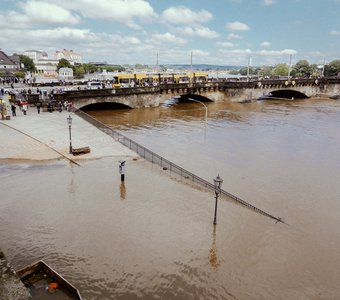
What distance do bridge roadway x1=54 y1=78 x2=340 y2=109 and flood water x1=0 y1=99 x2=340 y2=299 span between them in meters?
24.3

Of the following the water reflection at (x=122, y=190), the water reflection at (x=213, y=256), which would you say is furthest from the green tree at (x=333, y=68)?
the water reflection at (x=213, y=256)

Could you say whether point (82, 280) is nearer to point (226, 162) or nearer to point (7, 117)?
point (226, 162)

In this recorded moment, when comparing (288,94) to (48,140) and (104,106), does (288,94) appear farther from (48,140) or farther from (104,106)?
(48,140)

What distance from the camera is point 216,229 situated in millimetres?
14852

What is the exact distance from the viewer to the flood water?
11477mm

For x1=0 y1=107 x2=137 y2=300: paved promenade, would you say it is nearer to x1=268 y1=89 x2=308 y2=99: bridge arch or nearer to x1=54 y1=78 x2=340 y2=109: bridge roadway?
x1=54 y1=78 x2=340 y2=109: bridge roadway

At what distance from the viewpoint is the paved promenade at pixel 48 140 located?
24188 mm

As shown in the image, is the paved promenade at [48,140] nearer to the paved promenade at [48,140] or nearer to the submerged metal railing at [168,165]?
the paved promenade at [48,140]

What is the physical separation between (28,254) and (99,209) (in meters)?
4.33

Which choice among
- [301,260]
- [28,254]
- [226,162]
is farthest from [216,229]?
[226,162]

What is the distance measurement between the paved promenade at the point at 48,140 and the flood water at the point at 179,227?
73.5 inches

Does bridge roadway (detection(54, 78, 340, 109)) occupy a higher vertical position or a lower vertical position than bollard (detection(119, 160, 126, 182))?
higher

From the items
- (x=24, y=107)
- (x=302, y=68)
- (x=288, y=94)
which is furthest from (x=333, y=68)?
(x=24, y=107)

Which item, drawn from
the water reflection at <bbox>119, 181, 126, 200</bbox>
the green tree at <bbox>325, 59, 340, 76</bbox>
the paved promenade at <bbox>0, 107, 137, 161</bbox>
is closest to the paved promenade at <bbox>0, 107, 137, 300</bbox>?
the paved promenade at <bbox>0, 107, 137, 161</bbox>
